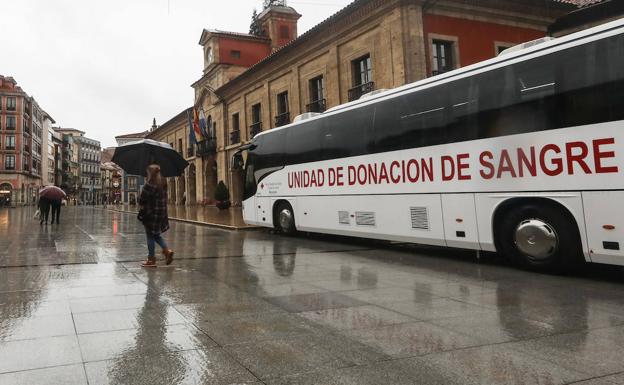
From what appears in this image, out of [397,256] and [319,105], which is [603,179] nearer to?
[397,256]

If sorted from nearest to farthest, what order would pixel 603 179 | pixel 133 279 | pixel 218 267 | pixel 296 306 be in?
pixel 296 306 < pixel 603 179 < pixel 133 279 < pixel 218 267

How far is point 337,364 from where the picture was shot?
3.12 meters

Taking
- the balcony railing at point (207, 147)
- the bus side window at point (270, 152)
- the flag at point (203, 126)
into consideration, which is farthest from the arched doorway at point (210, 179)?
the bus side window at point (270, 152)

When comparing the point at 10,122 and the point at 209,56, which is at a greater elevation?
the point at 10,122

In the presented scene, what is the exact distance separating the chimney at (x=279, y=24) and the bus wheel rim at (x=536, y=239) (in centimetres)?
3466

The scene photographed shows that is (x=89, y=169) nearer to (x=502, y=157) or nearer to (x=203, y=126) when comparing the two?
(x=203, y=126)

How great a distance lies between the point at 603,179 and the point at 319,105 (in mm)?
19275

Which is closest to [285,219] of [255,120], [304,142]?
[304,142]

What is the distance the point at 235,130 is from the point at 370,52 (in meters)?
16.7

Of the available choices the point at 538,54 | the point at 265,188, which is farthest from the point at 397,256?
the point at 265,188

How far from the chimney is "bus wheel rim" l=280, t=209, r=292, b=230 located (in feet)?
93.9

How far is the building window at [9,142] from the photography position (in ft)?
229

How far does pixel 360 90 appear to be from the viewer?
69.8ft

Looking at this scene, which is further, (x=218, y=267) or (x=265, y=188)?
(x=265, y=188)
